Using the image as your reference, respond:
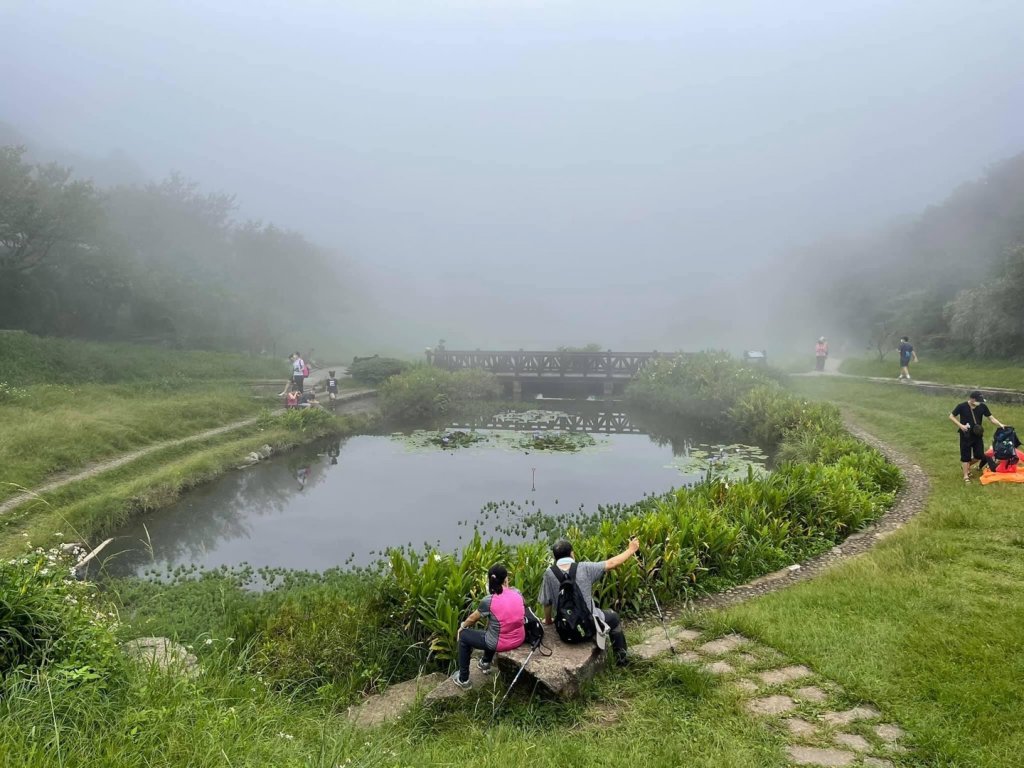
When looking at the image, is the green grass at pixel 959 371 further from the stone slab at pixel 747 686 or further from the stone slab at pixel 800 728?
the stone slab at pixel 800 728

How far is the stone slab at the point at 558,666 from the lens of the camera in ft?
15.0

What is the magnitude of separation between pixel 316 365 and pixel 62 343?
12215 millimetres

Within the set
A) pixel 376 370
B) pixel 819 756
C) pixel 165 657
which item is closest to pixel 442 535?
pixel 165 657

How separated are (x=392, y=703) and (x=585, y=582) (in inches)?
77.5

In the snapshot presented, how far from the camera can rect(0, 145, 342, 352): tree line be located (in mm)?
24016

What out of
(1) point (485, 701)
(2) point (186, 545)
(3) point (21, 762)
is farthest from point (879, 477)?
(2) point (186, 545)

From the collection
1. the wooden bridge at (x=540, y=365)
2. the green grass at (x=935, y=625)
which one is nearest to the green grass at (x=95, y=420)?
the wooden bridge at (x=540, y=365)

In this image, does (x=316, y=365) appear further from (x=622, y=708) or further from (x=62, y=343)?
(x=622, y=708)

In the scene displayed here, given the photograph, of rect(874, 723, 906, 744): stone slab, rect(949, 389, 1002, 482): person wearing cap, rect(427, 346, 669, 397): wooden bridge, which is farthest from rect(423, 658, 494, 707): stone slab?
rect(427, 346, 669, 397): wooden bridge

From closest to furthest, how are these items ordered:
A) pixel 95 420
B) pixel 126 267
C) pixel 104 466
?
pixel 104 466
pixel 95 420
pixel 126 267

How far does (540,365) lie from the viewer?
93.9 feet

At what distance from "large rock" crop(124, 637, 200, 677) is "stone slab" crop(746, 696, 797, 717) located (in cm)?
405

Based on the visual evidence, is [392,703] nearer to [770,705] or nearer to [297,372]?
[770,705]

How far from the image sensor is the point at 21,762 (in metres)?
2.51
